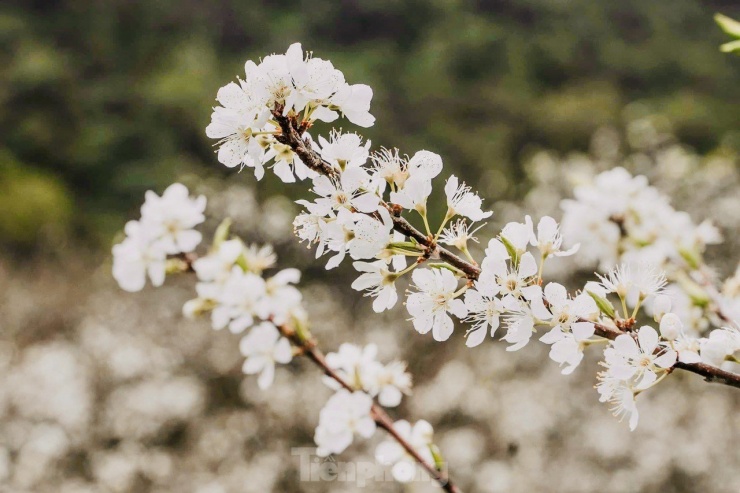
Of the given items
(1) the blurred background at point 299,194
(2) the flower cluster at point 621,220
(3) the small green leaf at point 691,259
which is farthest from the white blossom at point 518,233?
(1) the blurred background at point 299,194

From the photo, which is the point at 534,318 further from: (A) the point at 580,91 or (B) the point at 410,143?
(A) the point at 580,91

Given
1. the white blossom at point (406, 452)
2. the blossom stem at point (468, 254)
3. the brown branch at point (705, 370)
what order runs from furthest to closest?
the white blossom at point (406, 452), the blossom stem at point (468, 254), the brown branch at point (705, 370)

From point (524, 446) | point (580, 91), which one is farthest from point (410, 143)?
point (524, 446)

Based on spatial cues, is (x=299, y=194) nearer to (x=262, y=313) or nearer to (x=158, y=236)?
(x=158, y=236)

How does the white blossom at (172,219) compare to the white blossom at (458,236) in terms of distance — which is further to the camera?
the white blossom at (172,219)

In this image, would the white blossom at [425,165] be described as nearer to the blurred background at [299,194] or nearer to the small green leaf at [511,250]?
the small green leaf at [511,250]

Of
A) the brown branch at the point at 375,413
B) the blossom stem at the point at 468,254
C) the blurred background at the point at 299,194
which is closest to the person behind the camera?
the blossom stem at the point at 468,254
